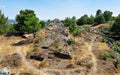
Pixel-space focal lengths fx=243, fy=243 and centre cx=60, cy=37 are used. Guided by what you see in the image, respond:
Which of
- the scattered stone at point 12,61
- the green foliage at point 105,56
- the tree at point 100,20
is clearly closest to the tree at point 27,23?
the scattered stone at point 12,61

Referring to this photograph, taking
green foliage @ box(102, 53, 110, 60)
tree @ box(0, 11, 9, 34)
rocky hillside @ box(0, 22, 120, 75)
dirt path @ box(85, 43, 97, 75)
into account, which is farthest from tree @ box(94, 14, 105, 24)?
green foliage @ box(102, 53, 110, 60)

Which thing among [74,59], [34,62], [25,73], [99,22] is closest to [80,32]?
[74,59]

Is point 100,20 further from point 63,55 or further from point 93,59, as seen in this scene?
point 63,55

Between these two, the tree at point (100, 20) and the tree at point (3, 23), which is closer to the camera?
the tree at point (3, 23)

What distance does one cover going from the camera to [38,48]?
68500mm

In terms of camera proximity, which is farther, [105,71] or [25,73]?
[105,71]

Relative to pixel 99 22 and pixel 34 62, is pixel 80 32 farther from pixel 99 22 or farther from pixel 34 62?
pixel 99 22

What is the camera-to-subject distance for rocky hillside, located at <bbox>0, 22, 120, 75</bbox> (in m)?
57.8

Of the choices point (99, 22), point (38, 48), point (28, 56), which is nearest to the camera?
point (28, 56)

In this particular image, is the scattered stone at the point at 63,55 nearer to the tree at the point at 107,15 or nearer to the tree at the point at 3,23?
the tree at the point at 3,23

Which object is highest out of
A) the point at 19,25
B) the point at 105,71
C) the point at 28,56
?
the point at 19,25

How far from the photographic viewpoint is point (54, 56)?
6475cm

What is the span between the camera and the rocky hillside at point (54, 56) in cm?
5775

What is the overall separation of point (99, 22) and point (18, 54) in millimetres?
117803
